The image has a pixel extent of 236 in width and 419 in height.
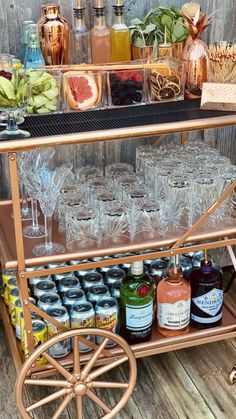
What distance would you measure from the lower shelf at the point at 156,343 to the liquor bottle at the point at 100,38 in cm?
89

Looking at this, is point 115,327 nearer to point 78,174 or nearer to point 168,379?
point 168,379

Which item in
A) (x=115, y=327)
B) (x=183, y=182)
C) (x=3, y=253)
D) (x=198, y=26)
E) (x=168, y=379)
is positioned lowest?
(x=168, y=379)

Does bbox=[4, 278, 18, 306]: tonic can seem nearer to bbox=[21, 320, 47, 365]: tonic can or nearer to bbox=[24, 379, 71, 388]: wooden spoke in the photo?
bbox=[21, 320, 47, 365]: tonic can

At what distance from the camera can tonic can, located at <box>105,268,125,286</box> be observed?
2092 mm

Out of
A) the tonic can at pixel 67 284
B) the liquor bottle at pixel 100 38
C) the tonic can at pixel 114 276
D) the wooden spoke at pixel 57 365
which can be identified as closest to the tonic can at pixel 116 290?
the tonic can at pixel 114 276

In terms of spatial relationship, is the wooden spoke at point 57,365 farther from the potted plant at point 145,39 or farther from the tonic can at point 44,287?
the potted plant at point 145,39

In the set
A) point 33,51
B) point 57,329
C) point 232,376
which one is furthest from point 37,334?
point 33,51

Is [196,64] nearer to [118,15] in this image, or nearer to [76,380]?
[118,15]

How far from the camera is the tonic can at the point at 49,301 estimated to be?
6.38 ft

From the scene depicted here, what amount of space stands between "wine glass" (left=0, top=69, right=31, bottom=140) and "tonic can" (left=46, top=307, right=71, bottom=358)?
23.7 inches

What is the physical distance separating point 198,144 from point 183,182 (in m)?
0.30

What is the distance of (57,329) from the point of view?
1938 millimetres

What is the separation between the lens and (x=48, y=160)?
188 cm

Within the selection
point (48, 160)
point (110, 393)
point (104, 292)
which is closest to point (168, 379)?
point (110, 393)
